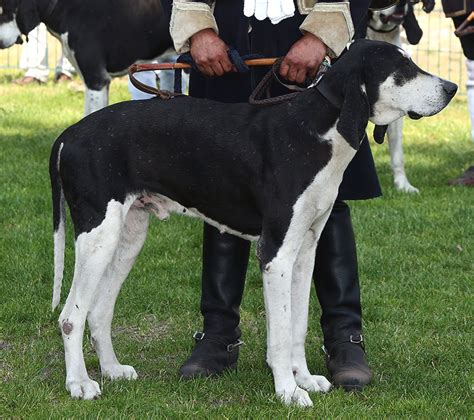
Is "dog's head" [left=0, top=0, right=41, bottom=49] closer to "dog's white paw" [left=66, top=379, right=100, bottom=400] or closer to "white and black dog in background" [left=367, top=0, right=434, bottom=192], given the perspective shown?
"white and black dog in background" [left=367, top=0, right=434, bottom=192]

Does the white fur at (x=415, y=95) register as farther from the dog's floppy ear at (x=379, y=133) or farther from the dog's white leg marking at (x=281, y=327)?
the dog's white leg marking at (x=281, y=327)

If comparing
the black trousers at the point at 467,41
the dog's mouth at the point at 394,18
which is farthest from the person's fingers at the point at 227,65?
the black trousers at the point at 467,41

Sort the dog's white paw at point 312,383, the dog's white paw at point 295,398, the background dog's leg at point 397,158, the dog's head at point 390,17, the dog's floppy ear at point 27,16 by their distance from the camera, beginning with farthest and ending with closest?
the background dog's leg at point 397,158, the dog's head at point 390,17, the dog's floppy ear at point 27,16, the dog's white paw at point 312,383, the dog's white paw at point 295,398

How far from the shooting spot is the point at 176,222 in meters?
7.61

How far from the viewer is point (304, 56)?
4344mm

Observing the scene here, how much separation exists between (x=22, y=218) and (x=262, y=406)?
12.4ft

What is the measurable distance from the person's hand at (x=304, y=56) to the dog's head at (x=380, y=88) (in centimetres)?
25

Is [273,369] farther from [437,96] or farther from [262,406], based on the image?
[437,96]

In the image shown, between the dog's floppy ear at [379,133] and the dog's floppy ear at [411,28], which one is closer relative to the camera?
the dog's floppy ear at [379,133]

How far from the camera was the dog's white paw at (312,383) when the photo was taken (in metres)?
4.53

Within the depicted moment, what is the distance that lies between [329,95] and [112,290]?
1.29 m

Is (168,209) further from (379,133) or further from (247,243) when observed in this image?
(379,133)

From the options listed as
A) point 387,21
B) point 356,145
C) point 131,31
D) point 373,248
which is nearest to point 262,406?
point 356,145

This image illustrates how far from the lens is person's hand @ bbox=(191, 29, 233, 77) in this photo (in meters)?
4.43
